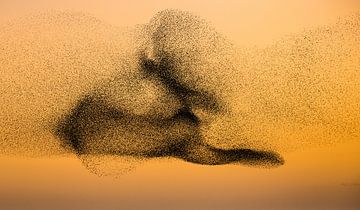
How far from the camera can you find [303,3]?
1969mm

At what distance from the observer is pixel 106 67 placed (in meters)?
1.91

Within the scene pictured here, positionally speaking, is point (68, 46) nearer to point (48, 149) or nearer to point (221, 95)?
point (48, 149)

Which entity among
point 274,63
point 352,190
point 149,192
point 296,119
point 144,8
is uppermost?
point 144,8

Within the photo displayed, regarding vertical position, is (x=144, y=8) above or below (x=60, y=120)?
above

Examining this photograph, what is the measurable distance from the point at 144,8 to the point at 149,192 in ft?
2.29

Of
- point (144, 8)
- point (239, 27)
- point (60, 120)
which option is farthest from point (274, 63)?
point (60, 120)

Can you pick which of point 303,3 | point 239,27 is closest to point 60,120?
point 239,27

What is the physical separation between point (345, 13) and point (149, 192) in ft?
3.31

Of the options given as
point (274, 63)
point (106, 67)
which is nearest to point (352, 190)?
point (274, 63)

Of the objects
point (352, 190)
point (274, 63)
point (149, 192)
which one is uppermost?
point (274, 63)

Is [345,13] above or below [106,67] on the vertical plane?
above

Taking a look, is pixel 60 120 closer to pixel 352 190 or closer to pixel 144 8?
pixel 144 8

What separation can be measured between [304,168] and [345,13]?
61 cm

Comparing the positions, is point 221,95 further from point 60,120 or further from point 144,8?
point 60,120
